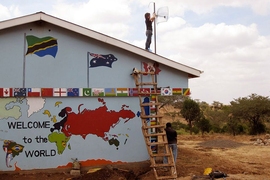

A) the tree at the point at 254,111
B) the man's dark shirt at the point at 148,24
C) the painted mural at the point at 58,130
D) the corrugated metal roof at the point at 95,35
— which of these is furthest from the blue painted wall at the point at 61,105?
the tree at the point at 254,111

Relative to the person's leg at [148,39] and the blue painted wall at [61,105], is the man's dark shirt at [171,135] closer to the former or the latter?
the blue painted wall at [61,105]

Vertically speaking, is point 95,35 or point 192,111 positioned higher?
point 95,35

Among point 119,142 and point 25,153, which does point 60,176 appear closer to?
point 25,153

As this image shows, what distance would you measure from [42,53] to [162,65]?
13.7 feet

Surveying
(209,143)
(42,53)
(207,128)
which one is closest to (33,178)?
(42,53)

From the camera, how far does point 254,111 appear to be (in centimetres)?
3039

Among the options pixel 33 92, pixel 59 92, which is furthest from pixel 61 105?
pixel 33 92

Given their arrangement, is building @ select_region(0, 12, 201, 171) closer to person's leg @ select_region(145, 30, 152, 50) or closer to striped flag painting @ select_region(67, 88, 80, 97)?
striped flag painting @ select_region(67, 88, 80, 97)

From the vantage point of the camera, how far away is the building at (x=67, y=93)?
10.2m

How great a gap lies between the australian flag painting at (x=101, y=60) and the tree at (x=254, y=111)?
75.8 ft

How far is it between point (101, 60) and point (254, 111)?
23595 mm

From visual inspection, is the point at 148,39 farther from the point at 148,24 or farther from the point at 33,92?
the point at 33,92

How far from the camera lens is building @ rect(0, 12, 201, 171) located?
10.2 meters

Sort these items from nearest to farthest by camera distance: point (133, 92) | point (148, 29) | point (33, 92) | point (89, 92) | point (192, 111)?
1. point (33, 92)
2. point (89, 92)
3. point (133, 92)
4. point (148, 29)
5. point (192, 111)
